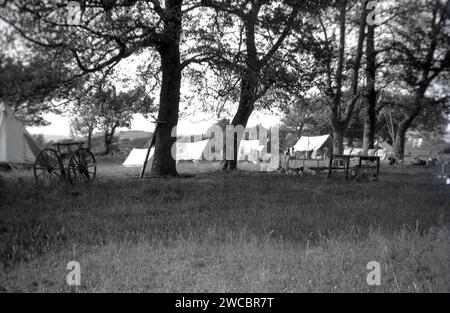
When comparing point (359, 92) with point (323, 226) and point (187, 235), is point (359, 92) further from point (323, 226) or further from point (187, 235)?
point (187, 235)

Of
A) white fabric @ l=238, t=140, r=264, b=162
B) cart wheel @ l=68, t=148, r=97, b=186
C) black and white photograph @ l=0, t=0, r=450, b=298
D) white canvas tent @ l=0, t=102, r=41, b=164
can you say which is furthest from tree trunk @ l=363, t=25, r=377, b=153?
white canvas tent @ l=0, t=102, r=41, b=164

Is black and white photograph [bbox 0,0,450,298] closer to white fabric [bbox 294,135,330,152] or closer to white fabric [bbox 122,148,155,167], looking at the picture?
white fabric [bbox 122,148,155,167]

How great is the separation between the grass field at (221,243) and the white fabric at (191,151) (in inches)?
644

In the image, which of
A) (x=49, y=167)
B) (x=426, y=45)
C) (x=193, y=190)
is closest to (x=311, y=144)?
(x=193, y=190)

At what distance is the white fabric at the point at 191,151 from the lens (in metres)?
23.6

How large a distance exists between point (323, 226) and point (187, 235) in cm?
180

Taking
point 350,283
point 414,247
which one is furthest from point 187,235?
point 414,247

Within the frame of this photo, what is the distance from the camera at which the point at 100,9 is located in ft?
27.8

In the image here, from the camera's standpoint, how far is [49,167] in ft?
28.1

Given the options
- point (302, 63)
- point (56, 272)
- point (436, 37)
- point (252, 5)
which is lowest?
point (56, 272)

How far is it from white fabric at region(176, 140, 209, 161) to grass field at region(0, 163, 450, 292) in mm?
16356

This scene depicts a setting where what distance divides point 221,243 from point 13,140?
8.93 ft

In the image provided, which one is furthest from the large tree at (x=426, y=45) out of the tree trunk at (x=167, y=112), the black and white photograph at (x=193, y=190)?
the tree trunk at (x=167, y=112)

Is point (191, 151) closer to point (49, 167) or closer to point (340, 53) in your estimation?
point (340, 53)
